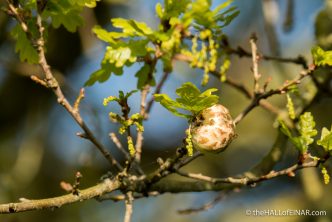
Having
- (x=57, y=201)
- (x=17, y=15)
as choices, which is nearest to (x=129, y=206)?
(x=57, y=201)

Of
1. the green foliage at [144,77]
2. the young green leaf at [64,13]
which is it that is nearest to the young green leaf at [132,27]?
the young green leaf at [64,13]

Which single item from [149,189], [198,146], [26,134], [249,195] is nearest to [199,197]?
[249,195]

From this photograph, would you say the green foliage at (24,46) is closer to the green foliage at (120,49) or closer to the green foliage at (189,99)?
the green foliage at (120,49)

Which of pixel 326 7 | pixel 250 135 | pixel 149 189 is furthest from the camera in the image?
pixel 250 135

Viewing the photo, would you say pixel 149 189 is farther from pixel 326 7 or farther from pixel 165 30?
pixel 326 7

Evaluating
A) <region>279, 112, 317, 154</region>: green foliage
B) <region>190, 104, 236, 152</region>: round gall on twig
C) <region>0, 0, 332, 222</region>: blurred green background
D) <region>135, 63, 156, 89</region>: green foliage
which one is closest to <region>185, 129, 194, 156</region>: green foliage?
<region>190, 104, 236, 152</region>: round gall on twig
